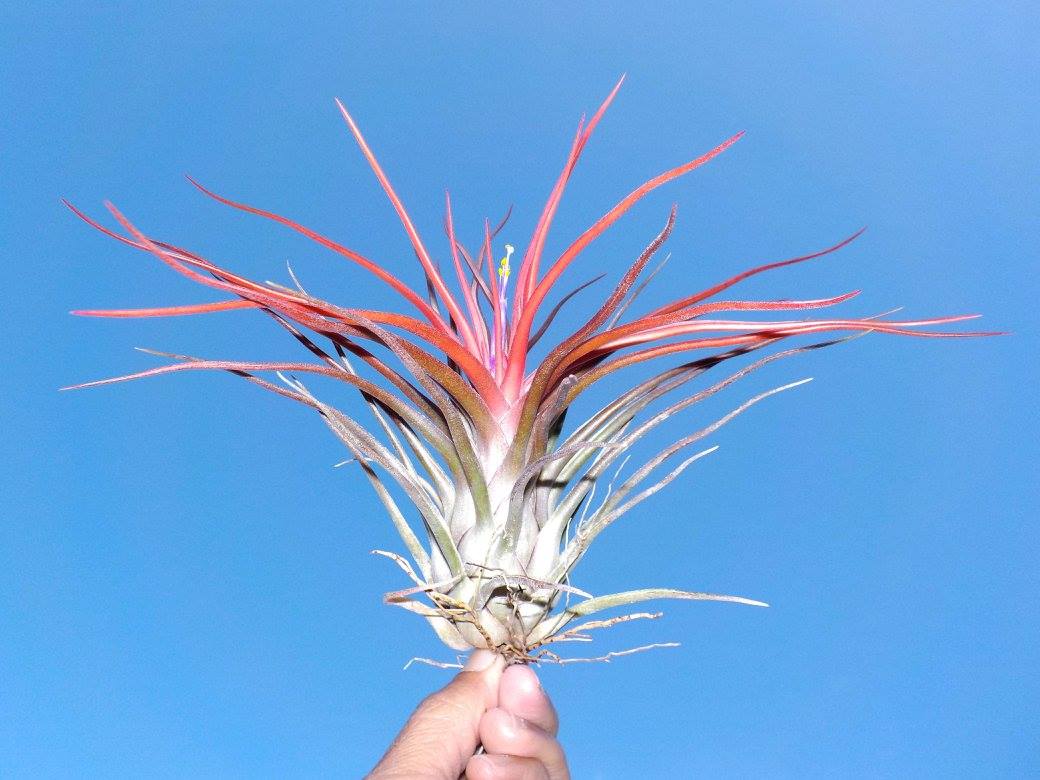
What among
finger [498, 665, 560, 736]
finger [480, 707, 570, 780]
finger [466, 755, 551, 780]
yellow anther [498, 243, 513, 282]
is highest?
yellow anther [498, 243, 513, 282]

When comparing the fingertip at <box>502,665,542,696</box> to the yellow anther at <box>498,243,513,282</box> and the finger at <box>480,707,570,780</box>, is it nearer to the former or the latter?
the finger at <box>480,707,570,780</box>

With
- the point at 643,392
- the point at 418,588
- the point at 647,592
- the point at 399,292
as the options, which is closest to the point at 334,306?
the point at 399,292

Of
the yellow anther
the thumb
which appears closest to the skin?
the thumb

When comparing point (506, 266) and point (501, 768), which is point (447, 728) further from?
point (506, 266)

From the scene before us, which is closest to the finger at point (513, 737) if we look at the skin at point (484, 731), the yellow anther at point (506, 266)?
the skin at point (484, 731)

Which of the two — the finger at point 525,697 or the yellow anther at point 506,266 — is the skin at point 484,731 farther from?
the yellow anther at point 506,266

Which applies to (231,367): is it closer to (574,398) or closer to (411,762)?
(574,398)

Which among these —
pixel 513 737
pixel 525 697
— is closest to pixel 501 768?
pixel 513 737
